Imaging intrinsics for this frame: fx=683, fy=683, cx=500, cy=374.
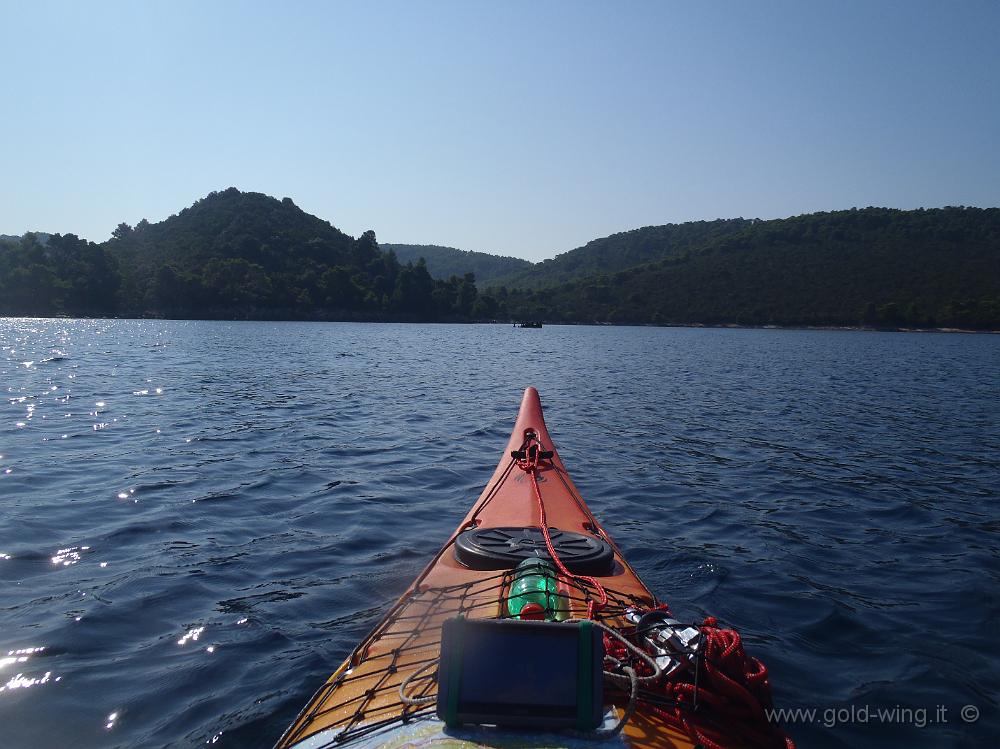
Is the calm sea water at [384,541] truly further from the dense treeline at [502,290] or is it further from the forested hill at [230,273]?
the dense treeline at [502,290]

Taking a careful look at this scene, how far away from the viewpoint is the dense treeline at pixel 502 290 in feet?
298

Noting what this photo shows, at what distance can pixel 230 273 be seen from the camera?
98.8 m

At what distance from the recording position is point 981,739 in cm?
404

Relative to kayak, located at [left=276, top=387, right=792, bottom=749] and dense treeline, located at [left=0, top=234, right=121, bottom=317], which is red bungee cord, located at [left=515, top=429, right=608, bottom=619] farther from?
dense treeline, located at [left=0, top=234, right=121, bottom=317]

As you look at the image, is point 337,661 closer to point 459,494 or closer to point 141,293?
point 459,494

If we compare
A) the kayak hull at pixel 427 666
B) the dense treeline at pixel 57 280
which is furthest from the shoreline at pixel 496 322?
the kayak hull at pixel 427 666

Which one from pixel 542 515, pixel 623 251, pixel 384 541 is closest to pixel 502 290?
pixel 623 251

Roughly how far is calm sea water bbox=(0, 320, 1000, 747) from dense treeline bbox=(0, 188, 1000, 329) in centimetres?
8569

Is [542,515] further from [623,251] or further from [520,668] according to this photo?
[623,251]

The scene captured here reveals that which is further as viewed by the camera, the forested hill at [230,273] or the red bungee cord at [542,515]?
the forested hill at [230,273]

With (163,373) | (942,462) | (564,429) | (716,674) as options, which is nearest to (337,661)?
(716,674)

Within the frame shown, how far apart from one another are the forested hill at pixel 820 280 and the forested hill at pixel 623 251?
21.0m

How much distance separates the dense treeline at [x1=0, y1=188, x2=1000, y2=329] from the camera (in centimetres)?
9094

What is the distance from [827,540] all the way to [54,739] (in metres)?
7.21
